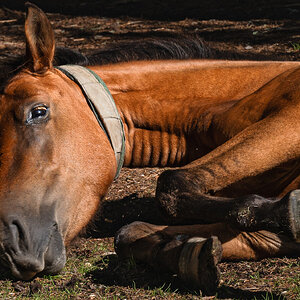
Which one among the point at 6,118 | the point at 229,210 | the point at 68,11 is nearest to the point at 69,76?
the point at 6,118

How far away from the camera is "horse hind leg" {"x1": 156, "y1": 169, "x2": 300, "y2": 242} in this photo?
2811 millimetres

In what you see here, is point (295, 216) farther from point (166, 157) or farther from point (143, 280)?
point (166, 157)

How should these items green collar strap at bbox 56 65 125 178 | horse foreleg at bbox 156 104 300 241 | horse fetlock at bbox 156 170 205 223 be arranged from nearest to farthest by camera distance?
horse foreleg at bbox 156 104 300 241 → horse fetlock at bbox 156 170 205 223 → green collar strap at bbox 56 65 125 178

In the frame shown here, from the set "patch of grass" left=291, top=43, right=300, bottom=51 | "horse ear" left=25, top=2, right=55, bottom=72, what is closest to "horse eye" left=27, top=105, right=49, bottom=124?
"horse ear" left=25, top=2, right=55, bottom=72

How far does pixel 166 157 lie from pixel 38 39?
1.23 m

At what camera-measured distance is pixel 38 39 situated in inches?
141

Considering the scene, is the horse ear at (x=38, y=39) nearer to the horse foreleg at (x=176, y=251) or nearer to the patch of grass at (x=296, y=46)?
the horse foreleg at (x=176, y=251)

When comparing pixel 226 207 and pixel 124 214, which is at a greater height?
pixel 226 207

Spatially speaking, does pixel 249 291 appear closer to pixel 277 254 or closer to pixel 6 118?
pixel 277 254

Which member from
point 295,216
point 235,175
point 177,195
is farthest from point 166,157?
point 295,216

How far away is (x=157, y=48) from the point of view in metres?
4.47

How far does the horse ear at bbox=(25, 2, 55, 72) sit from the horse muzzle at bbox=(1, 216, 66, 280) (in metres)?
1.08

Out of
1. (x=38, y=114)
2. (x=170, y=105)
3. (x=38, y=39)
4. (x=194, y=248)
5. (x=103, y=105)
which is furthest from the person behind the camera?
(x=170, y=105)

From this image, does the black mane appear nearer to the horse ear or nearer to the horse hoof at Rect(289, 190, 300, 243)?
the horse ear
